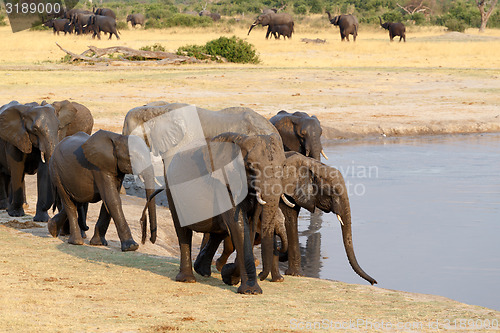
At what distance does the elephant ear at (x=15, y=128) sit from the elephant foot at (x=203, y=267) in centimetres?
314

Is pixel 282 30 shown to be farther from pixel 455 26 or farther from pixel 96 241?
pixel 96 241

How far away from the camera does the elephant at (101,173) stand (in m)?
7.46

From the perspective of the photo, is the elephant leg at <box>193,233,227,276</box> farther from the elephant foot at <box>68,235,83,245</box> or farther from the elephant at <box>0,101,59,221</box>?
the elephant at <box>0,101,59,221</box>

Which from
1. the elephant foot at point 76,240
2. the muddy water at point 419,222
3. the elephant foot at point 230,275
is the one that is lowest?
the muddy water at point 419,222

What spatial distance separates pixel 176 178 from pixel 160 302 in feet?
3.54

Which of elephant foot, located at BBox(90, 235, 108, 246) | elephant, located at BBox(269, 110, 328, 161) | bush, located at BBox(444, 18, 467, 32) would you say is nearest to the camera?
elephant foot, located at BBox(90, 235, 108, 246)

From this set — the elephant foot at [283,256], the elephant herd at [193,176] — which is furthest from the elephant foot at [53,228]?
the elephant foot at [283,256]

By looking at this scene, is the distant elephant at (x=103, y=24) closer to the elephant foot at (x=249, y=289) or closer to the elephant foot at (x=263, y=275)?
the elephant foot at (x=263, y=275)

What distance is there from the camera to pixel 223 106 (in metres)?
19.0

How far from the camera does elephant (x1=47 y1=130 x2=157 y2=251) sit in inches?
294

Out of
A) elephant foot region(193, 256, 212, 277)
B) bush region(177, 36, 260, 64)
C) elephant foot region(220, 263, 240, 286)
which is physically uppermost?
elephant foot region(220, 263, 240, 286)

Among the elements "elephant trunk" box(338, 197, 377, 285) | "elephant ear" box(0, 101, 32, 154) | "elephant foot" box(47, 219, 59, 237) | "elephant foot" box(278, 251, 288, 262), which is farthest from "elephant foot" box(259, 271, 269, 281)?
"elephant ear" box(0, 101, 32, 154)

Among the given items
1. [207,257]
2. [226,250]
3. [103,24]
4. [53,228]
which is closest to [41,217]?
[53,228]

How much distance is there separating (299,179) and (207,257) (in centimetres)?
106
